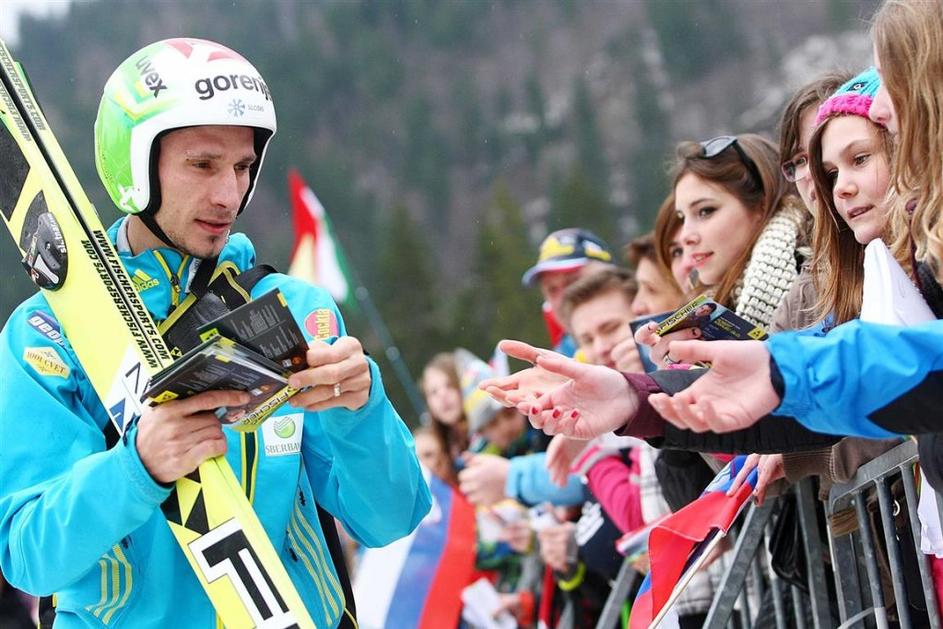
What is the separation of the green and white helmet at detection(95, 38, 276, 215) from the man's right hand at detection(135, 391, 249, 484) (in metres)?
0.77

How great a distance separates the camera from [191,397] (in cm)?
281

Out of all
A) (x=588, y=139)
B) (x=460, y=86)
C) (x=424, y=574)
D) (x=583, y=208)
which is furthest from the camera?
(x=460, y=86)

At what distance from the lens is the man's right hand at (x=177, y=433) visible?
9.18 ft

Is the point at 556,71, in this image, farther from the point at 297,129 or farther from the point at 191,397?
the point at 191,397

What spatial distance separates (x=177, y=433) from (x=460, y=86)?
101421 millimetres

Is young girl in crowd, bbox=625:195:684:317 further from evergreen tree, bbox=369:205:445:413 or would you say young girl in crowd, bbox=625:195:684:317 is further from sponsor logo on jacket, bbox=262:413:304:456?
evergreen tree, bbox=369:205:445:413

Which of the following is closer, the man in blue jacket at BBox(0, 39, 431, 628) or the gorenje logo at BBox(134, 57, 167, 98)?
the man in blue jacket at BBox(0, 39, 431, 628)

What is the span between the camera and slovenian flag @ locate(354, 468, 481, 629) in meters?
6.62

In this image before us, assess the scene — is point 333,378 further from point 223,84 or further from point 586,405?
point 223,84

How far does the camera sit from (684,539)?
3.84m

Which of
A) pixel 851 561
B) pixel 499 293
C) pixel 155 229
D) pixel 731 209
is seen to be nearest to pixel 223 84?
pixel 155 229

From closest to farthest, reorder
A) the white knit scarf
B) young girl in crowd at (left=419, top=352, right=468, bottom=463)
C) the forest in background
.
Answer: the white knit scarf
young girl in crowd at (left=419, top=352, right=468, bottom=463)
the forest in background

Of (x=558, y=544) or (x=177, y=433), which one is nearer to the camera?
(x=177, y=433)

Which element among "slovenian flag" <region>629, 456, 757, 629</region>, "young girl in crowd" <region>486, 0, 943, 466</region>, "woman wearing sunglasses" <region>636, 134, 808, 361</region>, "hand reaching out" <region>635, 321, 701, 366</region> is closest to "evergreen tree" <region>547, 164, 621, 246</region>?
"woman wearing sunglasses" <region>636, 134, 808, 361</region>
